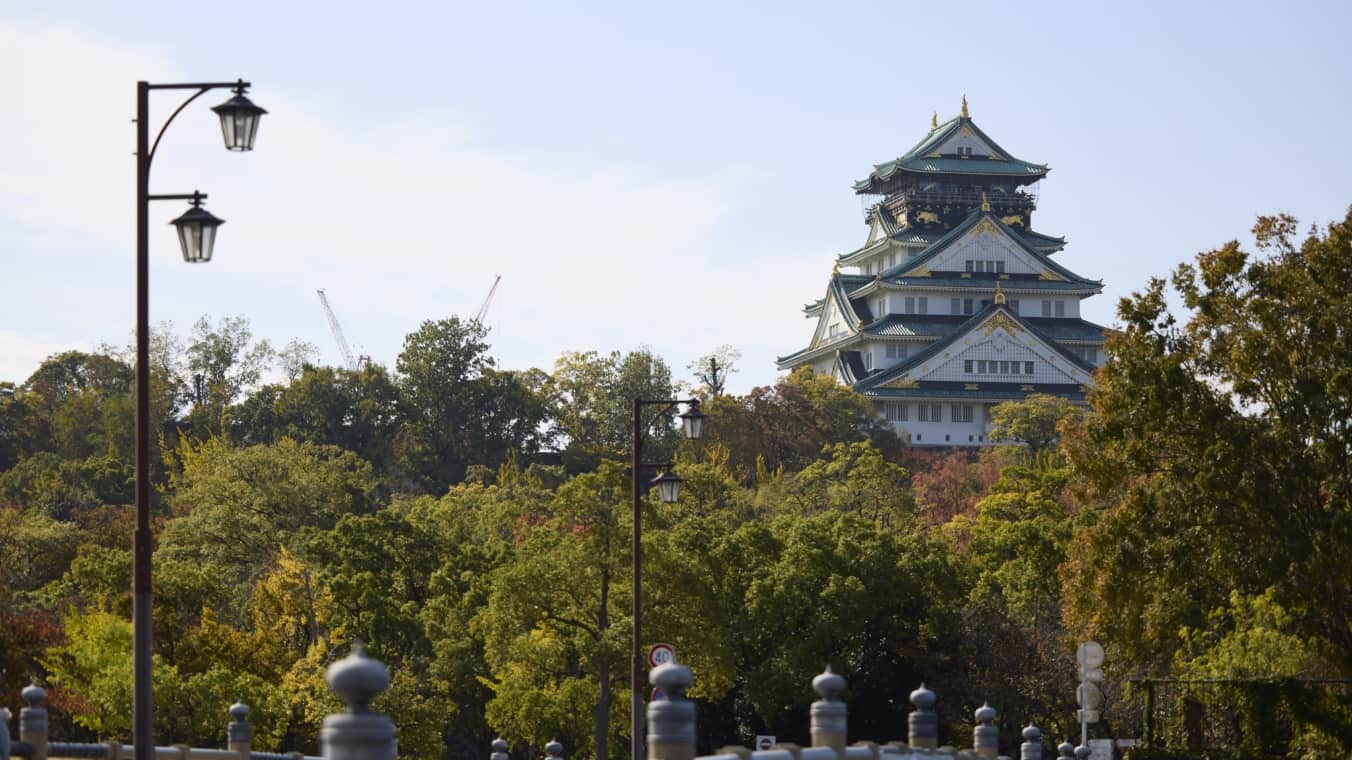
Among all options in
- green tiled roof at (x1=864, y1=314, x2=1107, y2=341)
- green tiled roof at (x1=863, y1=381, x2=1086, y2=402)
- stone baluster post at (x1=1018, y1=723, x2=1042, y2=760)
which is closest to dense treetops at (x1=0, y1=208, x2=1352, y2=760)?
stone baluster post at (x1=1018, y1=723, x2=1042, y2=760)

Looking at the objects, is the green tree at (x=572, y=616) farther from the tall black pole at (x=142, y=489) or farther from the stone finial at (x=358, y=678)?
the stone finial at (x=358, y=678)

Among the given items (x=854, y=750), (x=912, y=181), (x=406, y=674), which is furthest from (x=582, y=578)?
(x=912, y=181)

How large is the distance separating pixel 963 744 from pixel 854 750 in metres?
31.7

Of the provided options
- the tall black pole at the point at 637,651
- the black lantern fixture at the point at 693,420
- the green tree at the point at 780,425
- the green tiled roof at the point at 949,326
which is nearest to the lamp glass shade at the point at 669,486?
the tall black pole at the point at 637,651

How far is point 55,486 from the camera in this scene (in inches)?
3184

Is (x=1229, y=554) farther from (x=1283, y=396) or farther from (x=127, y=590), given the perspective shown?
(x=127, y=590)

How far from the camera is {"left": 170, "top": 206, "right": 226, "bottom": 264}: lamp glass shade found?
55.3 ft

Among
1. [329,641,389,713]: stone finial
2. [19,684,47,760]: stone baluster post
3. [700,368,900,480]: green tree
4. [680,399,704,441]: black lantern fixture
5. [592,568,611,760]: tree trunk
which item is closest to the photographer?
[329,641,389,713]: stone finial

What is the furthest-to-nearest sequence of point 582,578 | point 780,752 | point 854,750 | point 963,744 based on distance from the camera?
point 963,744, point 582,578, point 854,750, point 780,752

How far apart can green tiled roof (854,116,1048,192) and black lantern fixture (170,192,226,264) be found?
101 meters

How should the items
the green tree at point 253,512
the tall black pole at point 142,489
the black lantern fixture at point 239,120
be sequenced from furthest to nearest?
1. the green tree at point 253,512
2. the black lantern fixture at point 239,120
3. the tall black pole at point 142,489

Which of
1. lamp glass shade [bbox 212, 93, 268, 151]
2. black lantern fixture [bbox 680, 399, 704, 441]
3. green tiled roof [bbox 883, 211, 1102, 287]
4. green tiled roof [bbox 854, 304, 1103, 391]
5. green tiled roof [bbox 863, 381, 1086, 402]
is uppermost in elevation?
green tiled roof [bbox 883, 211, 1102, 287]

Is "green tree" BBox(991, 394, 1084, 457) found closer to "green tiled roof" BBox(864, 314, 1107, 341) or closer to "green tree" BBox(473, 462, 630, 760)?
"green tiled roof" BBox(864, 314, 1107, 341)

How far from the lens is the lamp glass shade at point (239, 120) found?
17.1 metres
